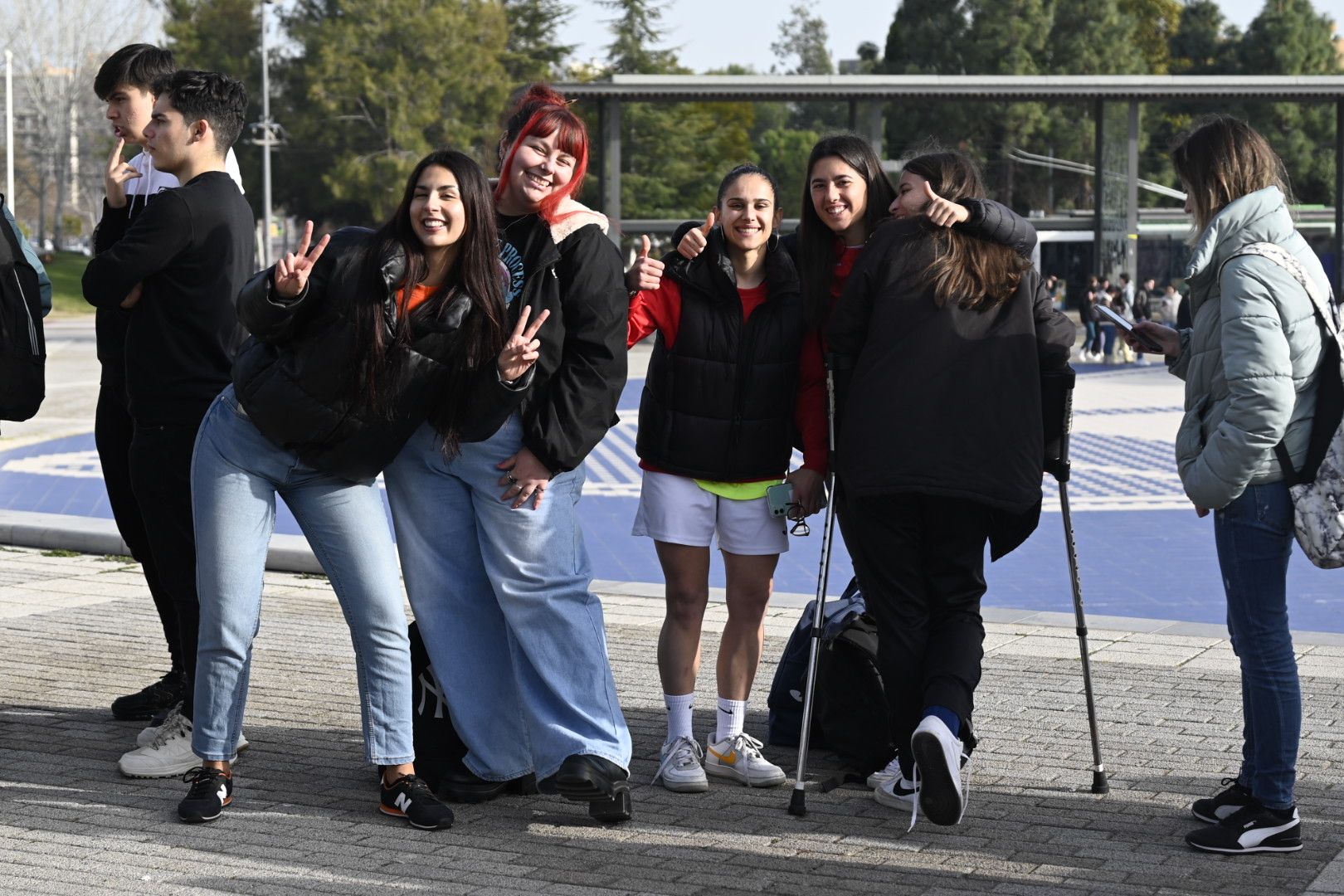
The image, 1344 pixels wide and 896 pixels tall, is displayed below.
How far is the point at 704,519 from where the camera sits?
5074mm

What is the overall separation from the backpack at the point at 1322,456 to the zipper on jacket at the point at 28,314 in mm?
3676

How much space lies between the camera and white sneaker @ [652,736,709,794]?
503cm

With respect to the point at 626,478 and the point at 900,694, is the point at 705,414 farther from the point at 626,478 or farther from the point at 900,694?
the point at 626,478

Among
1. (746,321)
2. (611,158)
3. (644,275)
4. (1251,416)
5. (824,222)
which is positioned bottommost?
(1251,416)

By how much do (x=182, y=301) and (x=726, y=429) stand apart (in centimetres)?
170

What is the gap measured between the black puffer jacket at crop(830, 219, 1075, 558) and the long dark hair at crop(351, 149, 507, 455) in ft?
3.21

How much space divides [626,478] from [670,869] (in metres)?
9.73

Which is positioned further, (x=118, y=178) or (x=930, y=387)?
(x=118, y=178)

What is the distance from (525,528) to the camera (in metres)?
4.67

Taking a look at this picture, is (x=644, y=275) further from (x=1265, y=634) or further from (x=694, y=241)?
(x=1265, y=634)

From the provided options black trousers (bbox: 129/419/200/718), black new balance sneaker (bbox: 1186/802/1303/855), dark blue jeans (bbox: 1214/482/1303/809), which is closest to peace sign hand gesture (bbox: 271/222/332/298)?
black trousers (bbox: 129/419/200/718)

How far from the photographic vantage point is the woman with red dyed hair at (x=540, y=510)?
4.62 meters

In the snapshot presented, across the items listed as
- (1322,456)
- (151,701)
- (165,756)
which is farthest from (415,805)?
(1322,456)

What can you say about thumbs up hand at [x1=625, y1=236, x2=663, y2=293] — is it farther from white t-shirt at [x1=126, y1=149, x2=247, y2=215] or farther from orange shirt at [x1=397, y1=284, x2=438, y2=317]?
white t-shirt at [x1=126, y1=149, x2=247, y2=215]
